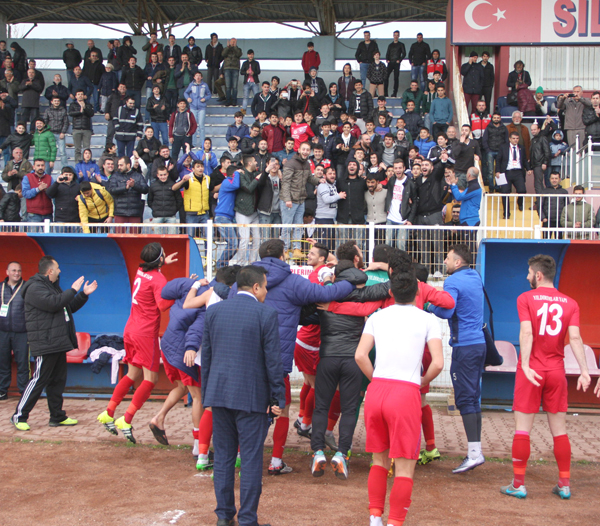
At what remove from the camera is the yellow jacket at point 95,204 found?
1055 cm

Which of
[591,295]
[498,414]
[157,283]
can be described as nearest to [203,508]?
[157,283]

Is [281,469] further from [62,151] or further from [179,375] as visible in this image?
[62,151]

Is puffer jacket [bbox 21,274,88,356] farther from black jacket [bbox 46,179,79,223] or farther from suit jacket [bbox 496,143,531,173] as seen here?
suit jacket [bbox 496,143,531,173]

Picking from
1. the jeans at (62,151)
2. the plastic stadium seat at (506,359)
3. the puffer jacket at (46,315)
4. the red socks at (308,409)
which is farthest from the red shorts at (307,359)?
the jeans at (62,151)

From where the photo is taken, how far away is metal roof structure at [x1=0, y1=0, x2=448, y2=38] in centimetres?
2123

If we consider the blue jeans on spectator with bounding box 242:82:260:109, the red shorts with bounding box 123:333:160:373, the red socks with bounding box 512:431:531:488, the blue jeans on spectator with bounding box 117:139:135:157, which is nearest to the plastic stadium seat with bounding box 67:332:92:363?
the red shorts with bounding box 123:333:160:373

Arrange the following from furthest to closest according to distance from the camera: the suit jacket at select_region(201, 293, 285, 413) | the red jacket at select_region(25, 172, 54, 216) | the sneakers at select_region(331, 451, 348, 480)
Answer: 1. the red jacket at select_region(25, 172, 54, 216)
2. the sneakers at select_region(331, 451, 348, 480)
3. the suit jacket at select_region(201, 293, 285, 413)

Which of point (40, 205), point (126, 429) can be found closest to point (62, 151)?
point (40, 205)

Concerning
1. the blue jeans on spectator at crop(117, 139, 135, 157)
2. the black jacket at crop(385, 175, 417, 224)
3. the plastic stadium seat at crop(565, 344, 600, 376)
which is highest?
the blue jeans on spectator at crop(117, 139, 135, 157)

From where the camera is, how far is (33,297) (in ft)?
23.8

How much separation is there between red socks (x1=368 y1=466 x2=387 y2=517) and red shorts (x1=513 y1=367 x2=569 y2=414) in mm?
1625

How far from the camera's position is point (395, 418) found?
4164mm

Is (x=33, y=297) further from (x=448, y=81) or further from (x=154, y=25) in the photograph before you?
(x=154, y=25)

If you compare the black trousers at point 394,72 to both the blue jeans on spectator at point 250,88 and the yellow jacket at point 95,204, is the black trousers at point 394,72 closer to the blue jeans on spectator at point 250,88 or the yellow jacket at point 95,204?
the blue jeans on spectator at point 250,88
